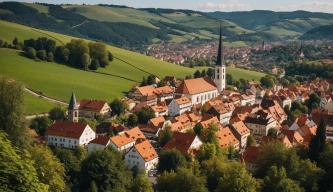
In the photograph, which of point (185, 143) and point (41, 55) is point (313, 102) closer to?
point (185, 143)

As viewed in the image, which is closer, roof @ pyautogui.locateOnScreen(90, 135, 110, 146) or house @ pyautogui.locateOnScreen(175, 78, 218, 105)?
roof @ pyautogui.locateOnScreen(90, 135, 110, 146)

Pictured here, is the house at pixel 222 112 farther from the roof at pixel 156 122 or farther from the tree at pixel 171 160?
the tree at pixel 171 160

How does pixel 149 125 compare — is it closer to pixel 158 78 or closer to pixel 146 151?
pixel 146 151

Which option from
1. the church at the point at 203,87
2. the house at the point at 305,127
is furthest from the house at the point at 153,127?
the church at the point at 203,87

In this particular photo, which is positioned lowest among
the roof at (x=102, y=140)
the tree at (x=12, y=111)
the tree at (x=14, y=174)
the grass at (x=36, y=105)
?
the grass at (x=36, y=105)

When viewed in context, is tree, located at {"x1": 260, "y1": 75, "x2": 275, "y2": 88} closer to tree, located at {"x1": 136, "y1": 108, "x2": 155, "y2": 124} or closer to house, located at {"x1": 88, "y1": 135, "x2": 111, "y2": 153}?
tree, located at {"x1": 136, "y1": 108, "x2": 155, "y2": 124}

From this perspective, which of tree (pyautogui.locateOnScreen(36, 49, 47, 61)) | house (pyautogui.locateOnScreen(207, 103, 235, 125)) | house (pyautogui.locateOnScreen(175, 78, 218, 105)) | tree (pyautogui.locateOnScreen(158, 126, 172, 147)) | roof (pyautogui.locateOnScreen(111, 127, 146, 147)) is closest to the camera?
roof (pyautogui.locateOnScreen(111, 127, 146, 147))

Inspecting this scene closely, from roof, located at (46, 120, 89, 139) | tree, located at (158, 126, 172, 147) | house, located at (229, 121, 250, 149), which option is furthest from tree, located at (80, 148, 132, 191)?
house, located at (229, 121, 250, 149)

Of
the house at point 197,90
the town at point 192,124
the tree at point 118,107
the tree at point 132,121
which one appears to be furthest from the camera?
the house at point 197,90
